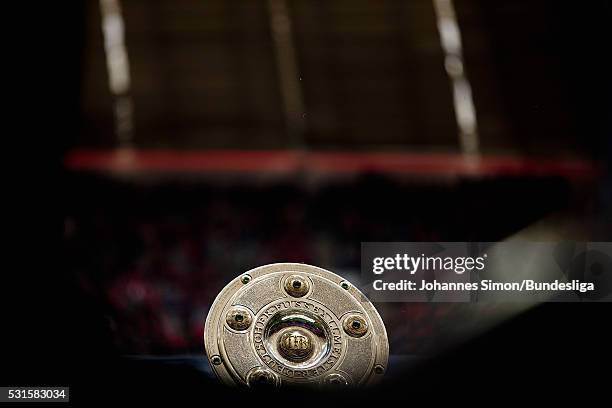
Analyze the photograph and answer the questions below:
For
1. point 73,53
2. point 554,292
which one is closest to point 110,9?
point 73,53

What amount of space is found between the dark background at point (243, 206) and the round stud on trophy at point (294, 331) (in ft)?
0.09

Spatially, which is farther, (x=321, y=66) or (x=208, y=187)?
(x=321, y=66)

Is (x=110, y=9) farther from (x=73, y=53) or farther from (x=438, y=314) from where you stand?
(x=438, y=314)

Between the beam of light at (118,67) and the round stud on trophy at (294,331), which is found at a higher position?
the beam of light at (118,67)

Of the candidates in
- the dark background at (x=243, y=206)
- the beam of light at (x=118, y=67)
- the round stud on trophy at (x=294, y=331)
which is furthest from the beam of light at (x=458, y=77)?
the beam of light at (x=118, y=67)

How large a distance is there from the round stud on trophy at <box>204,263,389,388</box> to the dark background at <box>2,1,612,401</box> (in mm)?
28

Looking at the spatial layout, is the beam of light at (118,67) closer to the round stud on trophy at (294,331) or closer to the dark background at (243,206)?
the dark background at (243,206)

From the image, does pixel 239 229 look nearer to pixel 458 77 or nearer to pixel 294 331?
pixel 294 331

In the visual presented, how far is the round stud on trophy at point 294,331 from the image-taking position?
4.80 feet

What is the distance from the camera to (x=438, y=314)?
1501 mm

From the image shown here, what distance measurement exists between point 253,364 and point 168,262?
0.79ft

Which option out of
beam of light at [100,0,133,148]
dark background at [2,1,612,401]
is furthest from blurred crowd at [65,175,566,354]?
beam of light at [100,0,133,148]

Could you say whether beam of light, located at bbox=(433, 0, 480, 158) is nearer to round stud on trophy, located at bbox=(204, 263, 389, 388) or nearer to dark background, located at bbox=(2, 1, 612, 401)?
dark background, located at bbox=(2, 1, 612, 401)

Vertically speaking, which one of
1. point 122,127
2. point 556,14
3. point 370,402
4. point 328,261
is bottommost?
point 370,402
